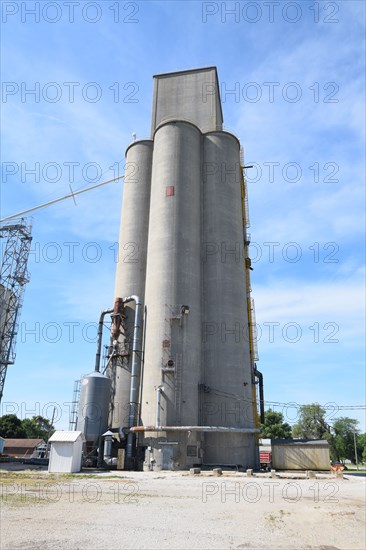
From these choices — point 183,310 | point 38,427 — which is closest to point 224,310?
point 183,310

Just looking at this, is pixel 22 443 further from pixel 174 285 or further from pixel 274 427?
pixel 174 285

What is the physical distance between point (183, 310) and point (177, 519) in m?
31.0

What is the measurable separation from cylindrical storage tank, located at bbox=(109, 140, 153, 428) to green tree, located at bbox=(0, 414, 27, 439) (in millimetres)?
63353

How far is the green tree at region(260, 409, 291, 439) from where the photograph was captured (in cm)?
8844

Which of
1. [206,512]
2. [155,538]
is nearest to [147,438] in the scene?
[206,512]

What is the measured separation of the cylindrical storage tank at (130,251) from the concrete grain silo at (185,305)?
132 mm

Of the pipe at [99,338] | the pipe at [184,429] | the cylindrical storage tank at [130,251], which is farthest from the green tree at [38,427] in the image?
the pipe at [184,429]

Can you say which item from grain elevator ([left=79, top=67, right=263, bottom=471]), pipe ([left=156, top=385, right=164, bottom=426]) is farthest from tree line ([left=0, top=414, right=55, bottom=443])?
pipe ([left=156, top=385, right=164, bottom=426])

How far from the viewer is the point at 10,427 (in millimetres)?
99375

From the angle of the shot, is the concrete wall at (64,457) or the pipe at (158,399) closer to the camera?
the concrete wall at (64,457)

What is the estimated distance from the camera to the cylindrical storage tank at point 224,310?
44.0 meters

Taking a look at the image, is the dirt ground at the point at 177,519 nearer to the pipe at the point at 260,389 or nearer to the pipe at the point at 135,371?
the pipe at the point at 135,371

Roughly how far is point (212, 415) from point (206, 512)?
96.0 ft

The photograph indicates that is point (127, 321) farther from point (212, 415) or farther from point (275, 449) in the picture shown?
point (275, 449)
